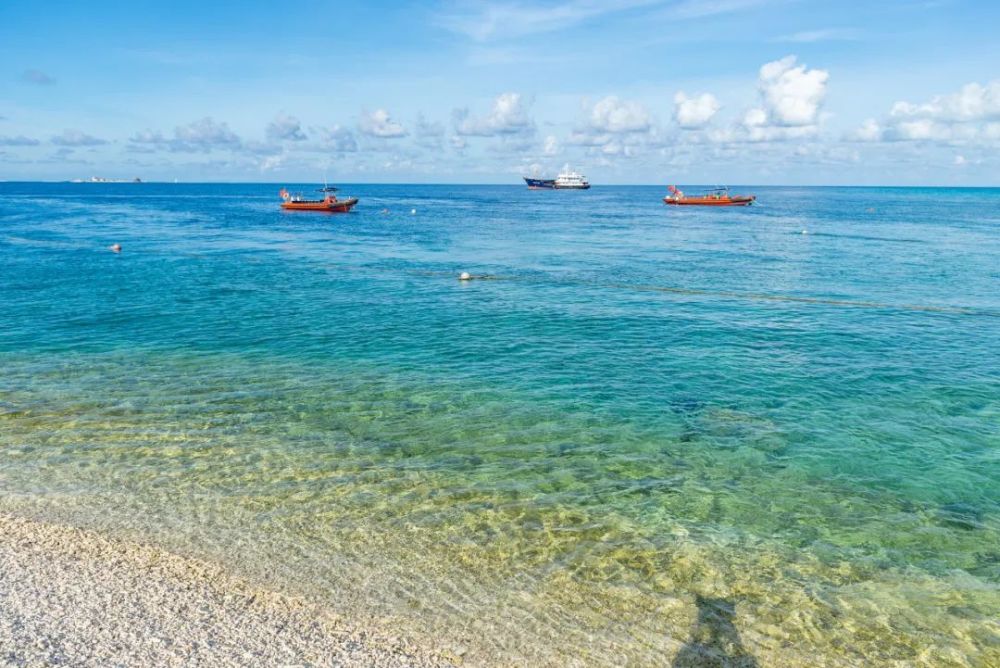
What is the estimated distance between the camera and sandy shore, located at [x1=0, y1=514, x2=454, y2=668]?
10078 millimetres

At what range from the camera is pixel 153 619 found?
432 inches

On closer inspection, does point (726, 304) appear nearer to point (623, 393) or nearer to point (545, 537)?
point (623, 393)

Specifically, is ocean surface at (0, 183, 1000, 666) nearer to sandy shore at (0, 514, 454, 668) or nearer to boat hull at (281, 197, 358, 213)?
sandy shore at (0, 514, 454, 668)

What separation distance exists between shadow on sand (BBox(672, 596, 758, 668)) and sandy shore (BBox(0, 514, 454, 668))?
162 inches

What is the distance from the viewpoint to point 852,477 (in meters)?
17.5

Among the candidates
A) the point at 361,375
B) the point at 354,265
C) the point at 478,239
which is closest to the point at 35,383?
the point at 361,375

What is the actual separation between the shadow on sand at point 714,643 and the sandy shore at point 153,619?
13.5ft

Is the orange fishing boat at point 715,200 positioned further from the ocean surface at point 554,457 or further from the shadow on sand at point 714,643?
the shadow on sand at point 714,643

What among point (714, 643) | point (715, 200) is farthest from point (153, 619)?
point (715, 200)

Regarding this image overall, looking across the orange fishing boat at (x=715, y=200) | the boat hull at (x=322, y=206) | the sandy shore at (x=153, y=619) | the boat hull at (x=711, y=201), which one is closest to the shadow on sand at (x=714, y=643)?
the sandy shore at (x=153, y=619)

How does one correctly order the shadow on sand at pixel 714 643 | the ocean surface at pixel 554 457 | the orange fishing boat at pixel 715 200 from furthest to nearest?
the orange fishing boat at pixel 715 200, the ocean surface at pixel 554 457, the shadow on sand at pixel 714 643

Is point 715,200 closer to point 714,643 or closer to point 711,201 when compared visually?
point 711,201

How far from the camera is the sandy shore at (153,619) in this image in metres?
10.1

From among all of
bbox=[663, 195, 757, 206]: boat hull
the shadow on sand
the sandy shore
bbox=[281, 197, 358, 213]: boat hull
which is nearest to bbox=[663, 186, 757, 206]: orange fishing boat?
bbox=[663, 195, 757, 206]: boat hull
